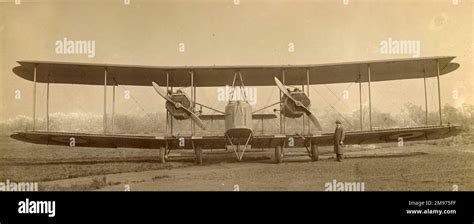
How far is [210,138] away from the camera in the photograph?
873cm

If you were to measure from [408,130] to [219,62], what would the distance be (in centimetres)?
385

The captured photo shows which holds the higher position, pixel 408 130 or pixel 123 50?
pixel 123 50

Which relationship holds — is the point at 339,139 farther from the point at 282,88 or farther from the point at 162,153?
the point at 162,153

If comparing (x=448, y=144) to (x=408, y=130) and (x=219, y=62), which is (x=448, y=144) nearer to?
(x=408, y=130)

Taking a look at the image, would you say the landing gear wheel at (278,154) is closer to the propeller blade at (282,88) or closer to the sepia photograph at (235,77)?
the sepia photograph at (235,77)

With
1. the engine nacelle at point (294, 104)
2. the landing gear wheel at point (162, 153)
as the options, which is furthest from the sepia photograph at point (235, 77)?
the landing gear wheel at point (162, 153)

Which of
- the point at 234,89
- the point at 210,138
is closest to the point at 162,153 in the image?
the point at 210,138

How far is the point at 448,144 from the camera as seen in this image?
10984mm

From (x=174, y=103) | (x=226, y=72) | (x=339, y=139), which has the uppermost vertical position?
(x=226, y=72)

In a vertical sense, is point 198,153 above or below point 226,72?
below

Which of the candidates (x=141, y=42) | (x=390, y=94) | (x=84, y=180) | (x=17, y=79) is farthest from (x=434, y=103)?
(x=17, y=79)

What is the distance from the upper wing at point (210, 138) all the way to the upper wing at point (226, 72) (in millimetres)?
1199

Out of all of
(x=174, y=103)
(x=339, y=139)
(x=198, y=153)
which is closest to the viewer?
(x=339, y=139)

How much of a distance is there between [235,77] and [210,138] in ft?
4.24
